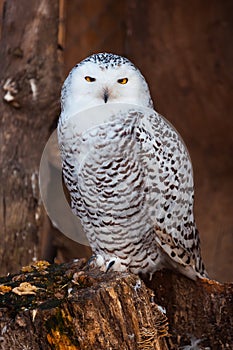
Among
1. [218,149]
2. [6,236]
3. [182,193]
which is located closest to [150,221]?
[182,193]

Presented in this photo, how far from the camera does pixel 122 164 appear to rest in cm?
340

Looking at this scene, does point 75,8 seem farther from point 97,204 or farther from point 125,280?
point 125,280

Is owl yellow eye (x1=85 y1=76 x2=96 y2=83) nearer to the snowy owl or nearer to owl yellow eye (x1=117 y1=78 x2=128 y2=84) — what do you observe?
the snowy owl

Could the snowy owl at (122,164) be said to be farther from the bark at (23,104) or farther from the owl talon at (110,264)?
the bark at (23,104)

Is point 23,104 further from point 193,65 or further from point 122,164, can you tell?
point 193,65

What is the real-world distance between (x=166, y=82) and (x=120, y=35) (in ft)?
1.95

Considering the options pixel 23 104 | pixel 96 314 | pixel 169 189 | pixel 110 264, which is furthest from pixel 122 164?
pixel 23 104

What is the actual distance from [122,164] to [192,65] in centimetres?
296

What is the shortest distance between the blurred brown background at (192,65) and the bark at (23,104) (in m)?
1.23

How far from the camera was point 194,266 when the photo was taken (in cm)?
375

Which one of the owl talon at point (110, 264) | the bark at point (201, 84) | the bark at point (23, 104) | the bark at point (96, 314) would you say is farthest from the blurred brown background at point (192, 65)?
the owl talon at point (110, 264)

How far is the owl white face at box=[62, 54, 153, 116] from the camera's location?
10.9ft

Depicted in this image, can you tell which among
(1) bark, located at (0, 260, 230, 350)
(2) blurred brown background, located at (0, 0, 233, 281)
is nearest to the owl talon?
(1) bark, located at (0, 260, 230, 350)

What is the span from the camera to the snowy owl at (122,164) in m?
3.40
